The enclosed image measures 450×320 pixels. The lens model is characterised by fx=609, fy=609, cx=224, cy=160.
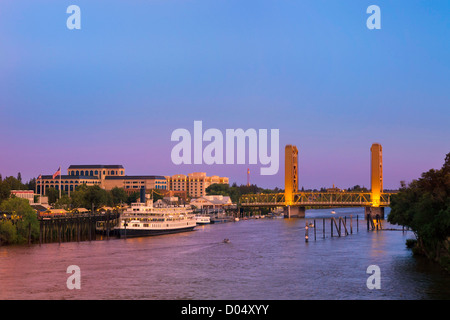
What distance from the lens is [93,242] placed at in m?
88.3

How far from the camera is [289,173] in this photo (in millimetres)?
188000

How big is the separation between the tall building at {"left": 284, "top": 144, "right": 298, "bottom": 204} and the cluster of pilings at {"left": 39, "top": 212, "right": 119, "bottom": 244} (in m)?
73.7

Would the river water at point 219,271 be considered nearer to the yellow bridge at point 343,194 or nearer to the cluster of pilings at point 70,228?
the cluster of pilings at point 70,228

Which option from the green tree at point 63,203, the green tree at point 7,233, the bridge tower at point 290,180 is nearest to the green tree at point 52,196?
the green tree at point 63,203

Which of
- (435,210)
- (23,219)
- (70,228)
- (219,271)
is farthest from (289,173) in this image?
(435,210)

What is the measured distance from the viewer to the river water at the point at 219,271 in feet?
153

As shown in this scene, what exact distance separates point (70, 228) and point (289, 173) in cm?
9598

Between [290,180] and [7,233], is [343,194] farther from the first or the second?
[7,233]

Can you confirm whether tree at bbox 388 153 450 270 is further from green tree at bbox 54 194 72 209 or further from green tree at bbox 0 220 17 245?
green tree at bbox 54 194 72 209

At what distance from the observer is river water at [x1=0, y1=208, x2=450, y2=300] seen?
4674cm

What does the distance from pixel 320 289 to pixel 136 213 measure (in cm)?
6040

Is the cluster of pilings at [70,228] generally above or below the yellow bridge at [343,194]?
below

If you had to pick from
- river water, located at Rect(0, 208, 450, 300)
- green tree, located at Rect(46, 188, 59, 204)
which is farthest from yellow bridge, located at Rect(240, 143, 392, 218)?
river water, located at Rect(0, 208, 450, 300)
